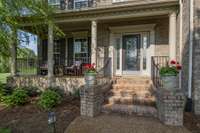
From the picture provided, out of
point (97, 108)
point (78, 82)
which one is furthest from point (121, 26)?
point (97, 108)

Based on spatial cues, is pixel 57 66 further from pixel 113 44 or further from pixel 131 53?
pixel 131 53

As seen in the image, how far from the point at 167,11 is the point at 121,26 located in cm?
263

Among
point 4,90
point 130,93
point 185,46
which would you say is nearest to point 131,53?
point 130,93

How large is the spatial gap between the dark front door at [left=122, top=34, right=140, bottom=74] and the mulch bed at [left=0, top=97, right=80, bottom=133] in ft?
11.3

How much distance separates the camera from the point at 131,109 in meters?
6.67

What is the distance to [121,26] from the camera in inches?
405

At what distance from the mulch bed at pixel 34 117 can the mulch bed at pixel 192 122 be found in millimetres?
3417

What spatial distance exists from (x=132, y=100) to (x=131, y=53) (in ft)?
11.9

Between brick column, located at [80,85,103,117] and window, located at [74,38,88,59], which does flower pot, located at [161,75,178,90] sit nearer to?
brick column, located at [80,85,103,117]

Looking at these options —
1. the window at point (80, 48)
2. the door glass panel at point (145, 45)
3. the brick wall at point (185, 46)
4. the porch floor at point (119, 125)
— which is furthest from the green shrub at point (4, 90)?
the brick wall at point (185, 46)

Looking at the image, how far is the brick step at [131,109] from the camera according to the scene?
6.46 m

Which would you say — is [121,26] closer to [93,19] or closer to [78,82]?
[93,19]

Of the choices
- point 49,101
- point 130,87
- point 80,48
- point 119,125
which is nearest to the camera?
point 119,125

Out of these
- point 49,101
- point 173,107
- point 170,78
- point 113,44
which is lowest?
point 49,101
